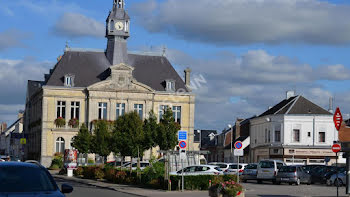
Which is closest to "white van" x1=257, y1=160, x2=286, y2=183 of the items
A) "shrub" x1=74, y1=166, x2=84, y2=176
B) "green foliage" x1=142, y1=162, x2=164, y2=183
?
"green foliage" x1=142, y1=162, x2=164, y2=183

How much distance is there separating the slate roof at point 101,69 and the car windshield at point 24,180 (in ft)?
197

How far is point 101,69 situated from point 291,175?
39.1 metres

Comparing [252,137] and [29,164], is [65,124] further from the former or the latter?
[29,164]

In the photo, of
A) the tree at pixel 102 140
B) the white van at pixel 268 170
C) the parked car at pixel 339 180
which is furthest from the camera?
the tree at pixel 102 140

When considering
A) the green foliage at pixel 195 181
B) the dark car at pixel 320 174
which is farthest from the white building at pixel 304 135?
the green foliage at pixel 195 181

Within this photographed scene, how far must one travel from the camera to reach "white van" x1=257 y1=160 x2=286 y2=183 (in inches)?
1613

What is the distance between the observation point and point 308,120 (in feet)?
208

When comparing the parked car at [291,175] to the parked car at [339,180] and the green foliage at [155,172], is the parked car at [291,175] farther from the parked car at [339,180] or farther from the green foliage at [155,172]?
the green foliage at [155,172]

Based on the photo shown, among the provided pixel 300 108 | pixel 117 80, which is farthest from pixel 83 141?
pixel 300 108

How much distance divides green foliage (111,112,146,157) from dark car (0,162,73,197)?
3006 cm

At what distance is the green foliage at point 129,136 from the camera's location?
42.4 metres

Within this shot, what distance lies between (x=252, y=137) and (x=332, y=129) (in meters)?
11.8

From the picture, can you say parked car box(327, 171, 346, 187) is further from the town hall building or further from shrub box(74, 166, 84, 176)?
the town hall building

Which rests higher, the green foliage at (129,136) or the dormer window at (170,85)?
the dormer window at (170,85)
